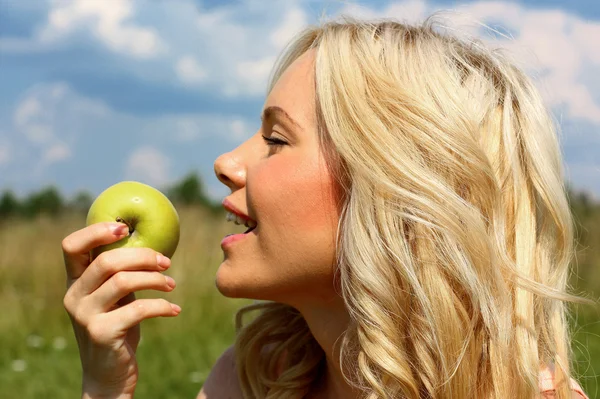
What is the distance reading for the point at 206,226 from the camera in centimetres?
936

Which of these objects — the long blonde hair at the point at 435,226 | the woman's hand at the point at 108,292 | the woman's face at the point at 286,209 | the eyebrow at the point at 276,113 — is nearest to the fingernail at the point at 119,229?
the woman's hand at the point at 108,292

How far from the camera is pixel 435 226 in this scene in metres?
2.15

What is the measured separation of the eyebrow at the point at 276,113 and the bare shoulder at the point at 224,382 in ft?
3.82

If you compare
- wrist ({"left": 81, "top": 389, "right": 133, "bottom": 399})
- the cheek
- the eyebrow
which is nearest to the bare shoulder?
wrist ({"left": 81, "top": 389, "right": 133, "bottom": 399})

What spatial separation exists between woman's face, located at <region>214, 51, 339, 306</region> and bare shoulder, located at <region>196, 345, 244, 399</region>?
2.52ft

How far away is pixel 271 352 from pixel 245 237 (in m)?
0.77

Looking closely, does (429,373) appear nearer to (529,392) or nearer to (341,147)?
(529,392)

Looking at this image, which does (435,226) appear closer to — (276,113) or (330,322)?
(330,322)

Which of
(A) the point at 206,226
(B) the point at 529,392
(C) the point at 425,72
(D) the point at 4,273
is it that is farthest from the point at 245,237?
(A) the point at 206,226

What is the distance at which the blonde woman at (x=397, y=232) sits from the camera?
2176 millimetres

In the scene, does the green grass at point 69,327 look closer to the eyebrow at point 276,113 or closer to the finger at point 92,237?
the finger at point 92,237

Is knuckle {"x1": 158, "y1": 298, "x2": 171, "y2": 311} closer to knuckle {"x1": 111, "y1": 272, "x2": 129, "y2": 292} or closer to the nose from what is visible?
knuckle {"x1": 111, "y1": 272, "x2": 129, "y2": 292}

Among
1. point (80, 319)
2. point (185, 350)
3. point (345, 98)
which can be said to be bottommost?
point (185, 350)

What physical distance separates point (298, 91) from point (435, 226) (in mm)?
651
